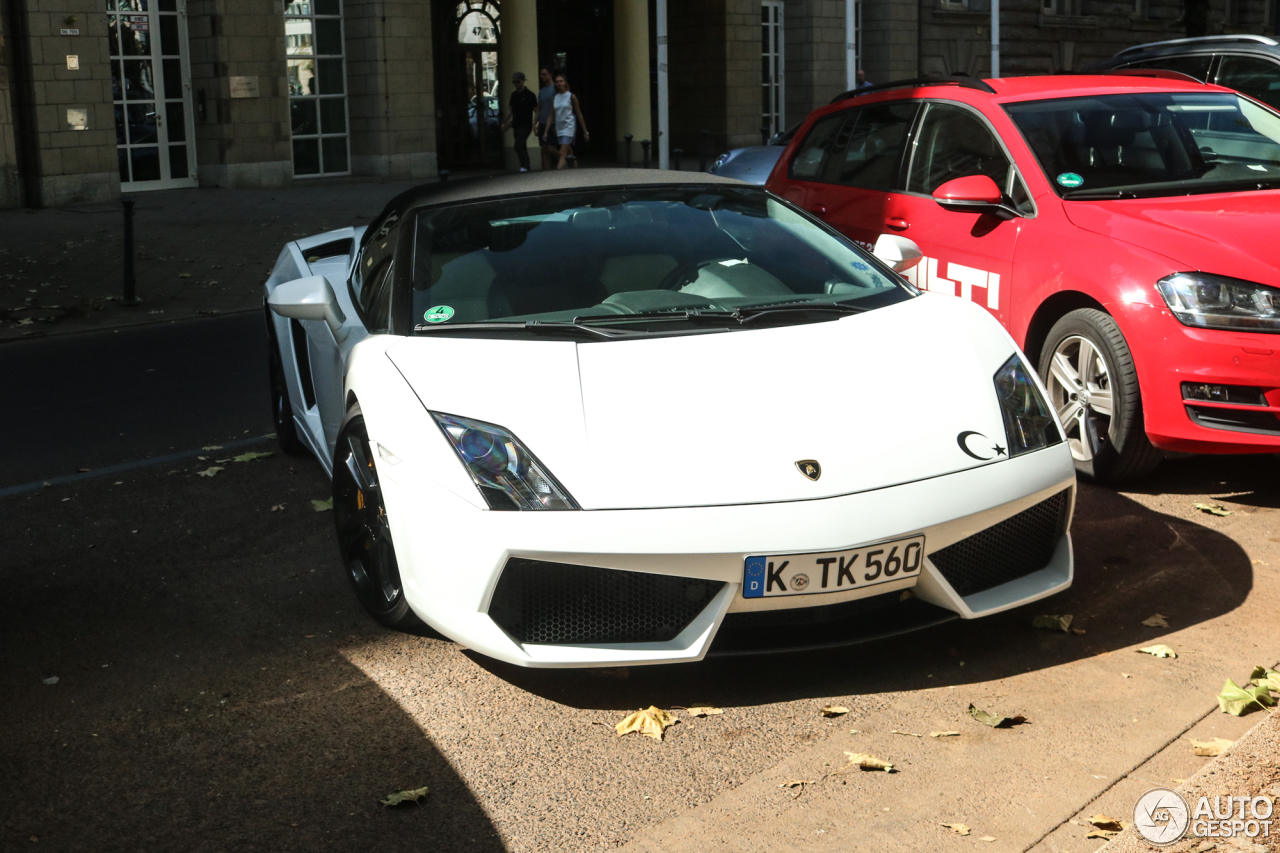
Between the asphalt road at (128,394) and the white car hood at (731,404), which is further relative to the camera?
the asphalt road at (128,394)

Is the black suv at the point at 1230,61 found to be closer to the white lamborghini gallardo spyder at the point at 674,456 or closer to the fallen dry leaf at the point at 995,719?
the white lamborghini gallardo spyder at the point at 674,456

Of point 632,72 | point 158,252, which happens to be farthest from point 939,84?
point 632,72

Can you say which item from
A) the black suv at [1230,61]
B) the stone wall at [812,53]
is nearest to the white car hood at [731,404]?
the black suv at [1230,61]

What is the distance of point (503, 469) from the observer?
3666 mm

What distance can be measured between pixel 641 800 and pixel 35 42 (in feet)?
61.1

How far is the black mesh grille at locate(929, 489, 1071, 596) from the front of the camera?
3820 millimetres

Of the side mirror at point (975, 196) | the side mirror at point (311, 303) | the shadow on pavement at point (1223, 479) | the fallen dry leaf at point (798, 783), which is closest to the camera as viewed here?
the fallen dry leaf at point (798, 783)

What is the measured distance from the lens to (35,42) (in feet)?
62.4

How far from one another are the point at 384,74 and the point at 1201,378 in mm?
19934

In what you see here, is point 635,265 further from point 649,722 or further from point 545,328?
point 649,722

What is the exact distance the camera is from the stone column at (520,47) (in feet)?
84.6

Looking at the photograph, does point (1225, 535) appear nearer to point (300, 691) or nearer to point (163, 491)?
point (300, 691)

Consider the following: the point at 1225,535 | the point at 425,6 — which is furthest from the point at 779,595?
the point at 425,6

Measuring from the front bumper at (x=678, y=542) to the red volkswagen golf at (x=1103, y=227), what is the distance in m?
1.71
